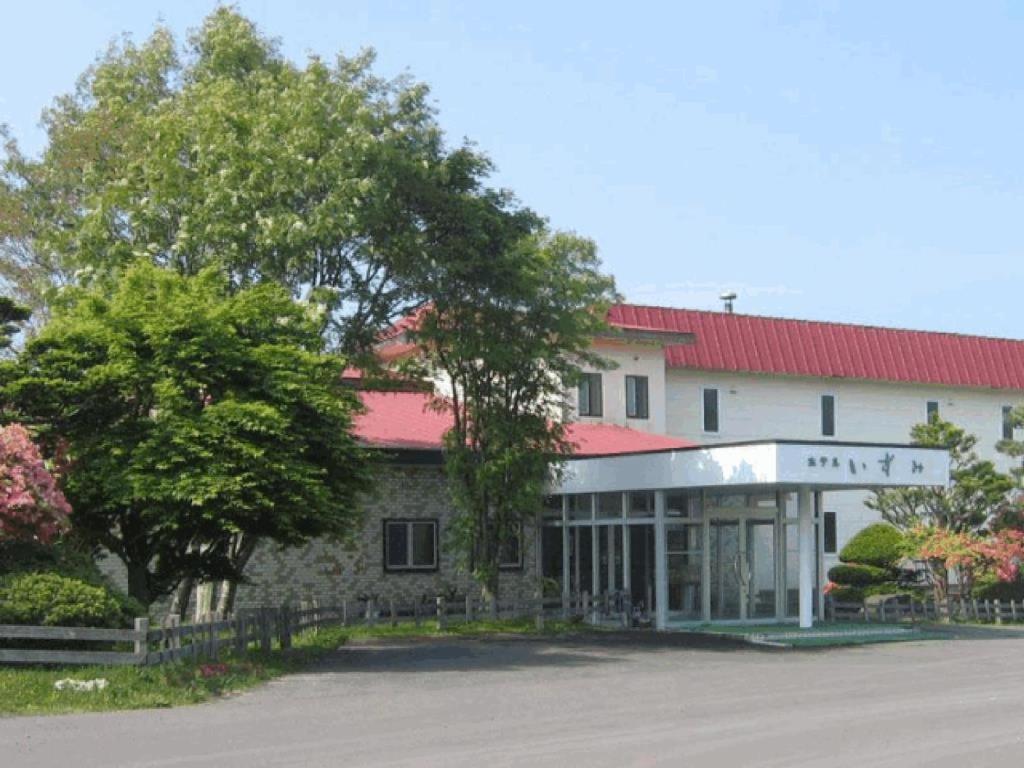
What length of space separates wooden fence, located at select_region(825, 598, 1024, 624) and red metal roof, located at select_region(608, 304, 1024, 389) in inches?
376

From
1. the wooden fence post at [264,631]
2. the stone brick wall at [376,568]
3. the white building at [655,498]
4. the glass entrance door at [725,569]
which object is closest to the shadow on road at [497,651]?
the wooden fence post at [264,631]

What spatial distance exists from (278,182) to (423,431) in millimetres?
10811

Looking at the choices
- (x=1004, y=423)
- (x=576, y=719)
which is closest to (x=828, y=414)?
(x=1004, y=423)

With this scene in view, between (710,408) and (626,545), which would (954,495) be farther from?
(626,545)

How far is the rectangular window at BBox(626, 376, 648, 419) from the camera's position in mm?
44500

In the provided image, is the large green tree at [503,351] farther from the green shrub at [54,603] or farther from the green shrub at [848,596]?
the green shrub at [54,603]

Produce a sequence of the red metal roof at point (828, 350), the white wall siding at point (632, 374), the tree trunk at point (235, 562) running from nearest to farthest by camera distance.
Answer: the tree trunk at point (235, 562), the white wall siding at point (632, 374), the red metal roof at point (828, 350)

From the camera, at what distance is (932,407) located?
52.3m

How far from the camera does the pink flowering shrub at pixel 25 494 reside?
22.3 m

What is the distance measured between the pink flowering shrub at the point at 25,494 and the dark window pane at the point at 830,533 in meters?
30.1

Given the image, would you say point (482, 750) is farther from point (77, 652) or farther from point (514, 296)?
point (514, 296)

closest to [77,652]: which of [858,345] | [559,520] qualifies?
[559,520]

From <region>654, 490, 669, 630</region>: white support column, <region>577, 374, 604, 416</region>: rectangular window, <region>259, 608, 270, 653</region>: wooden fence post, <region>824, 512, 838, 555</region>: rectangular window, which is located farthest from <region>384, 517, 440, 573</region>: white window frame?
<region>824, 512, 838, 555</region>: rectangular window

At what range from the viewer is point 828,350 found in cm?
5050
